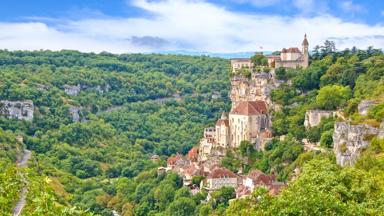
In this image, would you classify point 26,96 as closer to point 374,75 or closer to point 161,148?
point 161,148

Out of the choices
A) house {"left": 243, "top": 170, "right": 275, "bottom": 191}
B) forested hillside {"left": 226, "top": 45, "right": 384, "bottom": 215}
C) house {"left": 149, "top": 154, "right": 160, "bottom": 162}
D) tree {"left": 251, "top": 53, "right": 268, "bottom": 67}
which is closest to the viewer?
forested hillside {"left": 226, "top": 45, "right": 384, "bottom": 215}

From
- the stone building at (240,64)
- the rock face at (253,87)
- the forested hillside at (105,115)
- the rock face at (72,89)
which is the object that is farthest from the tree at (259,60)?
the rock face at (72,89)

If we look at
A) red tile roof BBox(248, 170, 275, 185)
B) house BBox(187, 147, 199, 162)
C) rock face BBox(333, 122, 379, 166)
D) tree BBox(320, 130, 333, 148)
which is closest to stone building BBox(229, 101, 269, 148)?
house BBox(187, 147, 199, 162)

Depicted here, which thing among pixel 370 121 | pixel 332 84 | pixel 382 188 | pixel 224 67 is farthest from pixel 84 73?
pixel 382 188

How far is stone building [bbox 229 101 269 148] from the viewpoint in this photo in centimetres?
6769

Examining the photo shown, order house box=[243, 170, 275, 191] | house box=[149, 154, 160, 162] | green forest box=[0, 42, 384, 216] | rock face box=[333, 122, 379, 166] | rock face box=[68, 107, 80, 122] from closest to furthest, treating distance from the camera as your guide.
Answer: green forest box=[0, 42, 384, 216] < rock face box=[333, 122, 379, 166] < house box=[243, 170, 275, 191] < house box=[149, 154, 160, 162] < rock face box=[68, 107, 80, 122]

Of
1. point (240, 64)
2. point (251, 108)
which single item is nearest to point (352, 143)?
point (251, 108)

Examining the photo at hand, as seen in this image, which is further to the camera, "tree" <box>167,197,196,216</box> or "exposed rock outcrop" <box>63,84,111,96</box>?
"exposed rock outcrop" <box>63,84,111,96</box>

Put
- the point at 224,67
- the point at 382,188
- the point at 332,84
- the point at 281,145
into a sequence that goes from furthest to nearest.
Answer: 1. the point at 224,67
2. the point at 332,84
3. the point at 281,145
4. the point at 382,188

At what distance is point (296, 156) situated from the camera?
60.1 m

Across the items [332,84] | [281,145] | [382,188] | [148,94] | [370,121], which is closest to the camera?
[382,188]

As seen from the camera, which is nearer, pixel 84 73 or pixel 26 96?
pixel 26 96

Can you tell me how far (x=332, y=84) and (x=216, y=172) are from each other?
1679 centimetres

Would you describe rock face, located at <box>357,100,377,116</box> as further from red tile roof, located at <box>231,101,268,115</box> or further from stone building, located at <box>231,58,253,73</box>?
stone building, located at <box>231,58,253,73</box>
